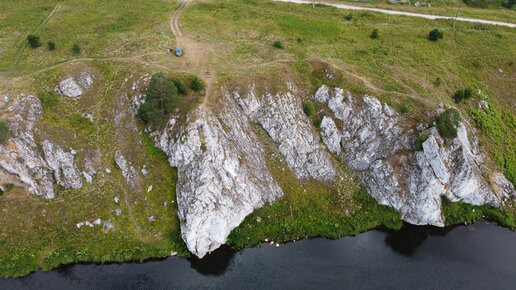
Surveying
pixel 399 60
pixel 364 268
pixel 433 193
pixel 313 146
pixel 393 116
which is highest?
pixel 399 60

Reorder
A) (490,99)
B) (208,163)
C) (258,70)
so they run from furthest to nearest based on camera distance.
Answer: (490,99)
(258,70)
(208,163)

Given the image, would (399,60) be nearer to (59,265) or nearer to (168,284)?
(168,284)

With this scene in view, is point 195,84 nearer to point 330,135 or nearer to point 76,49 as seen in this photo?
point 330,135

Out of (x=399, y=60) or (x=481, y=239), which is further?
(x=399, y=60)

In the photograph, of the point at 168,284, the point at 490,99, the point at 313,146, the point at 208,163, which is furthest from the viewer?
the point at 490,99

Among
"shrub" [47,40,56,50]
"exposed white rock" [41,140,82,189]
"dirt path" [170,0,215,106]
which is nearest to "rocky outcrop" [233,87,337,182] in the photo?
"dirt path" [170,0,215,106]

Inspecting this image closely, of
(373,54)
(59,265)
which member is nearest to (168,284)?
(59,265)

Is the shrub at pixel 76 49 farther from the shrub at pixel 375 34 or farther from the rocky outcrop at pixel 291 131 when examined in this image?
the shrub at pixel 375 34

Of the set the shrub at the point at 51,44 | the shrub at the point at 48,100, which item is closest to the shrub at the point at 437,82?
the shrub at the point at 48,100
